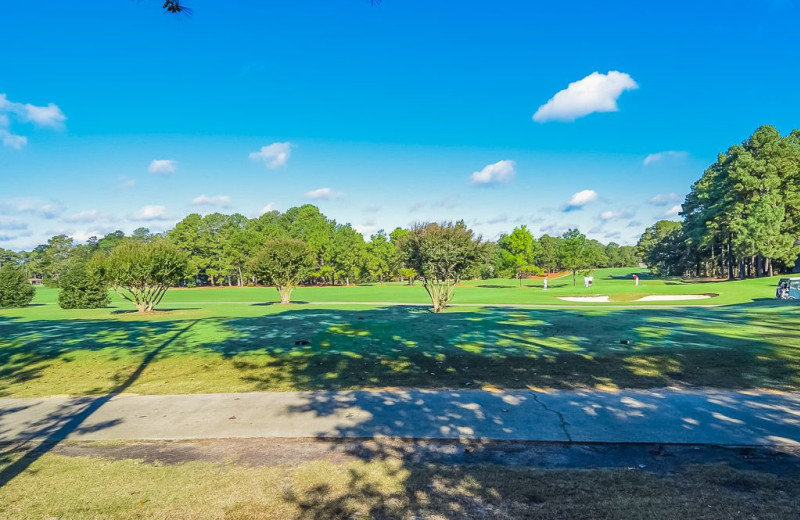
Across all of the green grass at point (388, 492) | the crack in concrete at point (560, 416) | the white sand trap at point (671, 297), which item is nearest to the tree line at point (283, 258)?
the white sand trap at point (671, 297)

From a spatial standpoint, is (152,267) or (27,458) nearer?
(27,458)

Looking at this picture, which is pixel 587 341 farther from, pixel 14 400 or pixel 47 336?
pixel 47 336

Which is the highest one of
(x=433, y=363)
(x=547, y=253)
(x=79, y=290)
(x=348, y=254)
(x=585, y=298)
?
(x=547, y=253)

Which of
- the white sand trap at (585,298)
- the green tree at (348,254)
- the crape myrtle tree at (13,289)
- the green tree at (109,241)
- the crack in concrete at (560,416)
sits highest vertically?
the green tree at (109,241)

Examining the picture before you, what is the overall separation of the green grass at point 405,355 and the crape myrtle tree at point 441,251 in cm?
721

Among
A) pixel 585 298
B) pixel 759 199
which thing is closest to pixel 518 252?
pixel 585 298

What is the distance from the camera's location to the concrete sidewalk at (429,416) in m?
5.27

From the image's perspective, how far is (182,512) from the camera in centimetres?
360

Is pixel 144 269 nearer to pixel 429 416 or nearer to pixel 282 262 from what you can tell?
pixel 282 262

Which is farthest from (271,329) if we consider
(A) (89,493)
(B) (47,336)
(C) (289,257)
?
(C) (289,257)

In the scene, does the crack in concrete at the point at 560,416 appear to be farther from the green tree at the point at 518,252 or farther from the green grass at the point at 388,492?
the green tree at the point at 518,252

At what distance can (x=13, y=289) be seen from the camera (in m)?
31.7

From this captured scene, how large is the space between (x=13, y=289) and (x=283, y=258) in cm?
2032

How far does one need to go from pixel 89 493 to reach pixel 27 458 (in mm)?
1560
